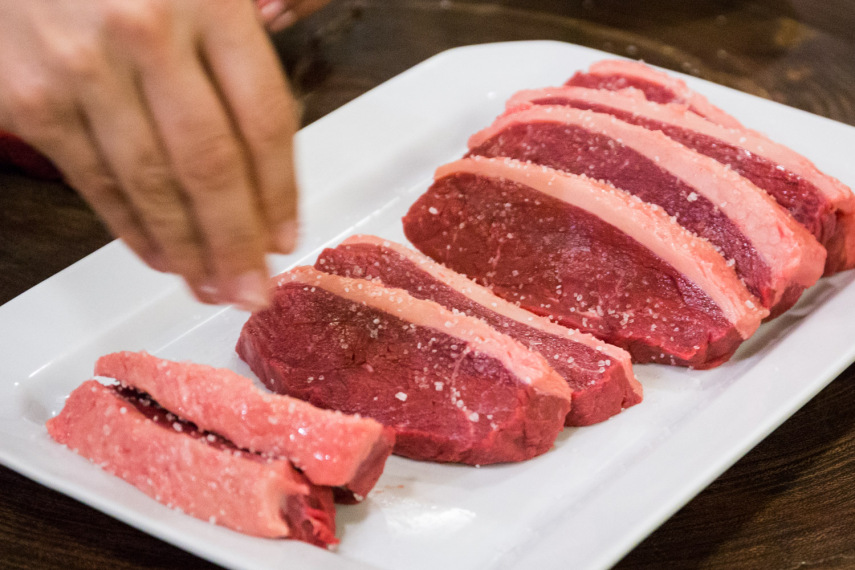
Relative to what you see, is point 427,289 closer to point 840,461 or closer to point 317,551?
point 317,551

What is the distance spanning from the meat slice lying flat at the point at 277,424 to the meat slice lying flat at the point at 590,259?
0.95 m

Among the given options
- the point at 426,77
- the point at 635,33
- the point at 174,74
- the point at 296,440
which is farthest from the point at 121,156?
the point at 635,33

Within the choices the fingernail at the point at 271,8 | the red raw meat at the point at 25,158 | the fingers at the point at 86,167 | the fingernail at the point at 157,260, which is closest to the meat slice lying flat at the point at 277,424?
the fingernail at the point at 157,260

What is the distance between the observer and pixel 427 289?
2.74m

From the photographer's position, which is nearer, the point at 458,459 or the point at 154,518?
the point at 154,518

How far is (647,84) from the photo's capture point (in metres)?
3.39

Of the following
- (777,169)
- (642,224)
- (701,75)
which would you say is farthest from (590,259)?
(701,75)

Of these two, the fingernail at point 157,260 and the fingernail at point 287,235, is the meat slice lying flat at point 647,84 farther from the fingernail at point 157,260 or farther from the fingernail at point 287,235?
the fingernail at point 157,260

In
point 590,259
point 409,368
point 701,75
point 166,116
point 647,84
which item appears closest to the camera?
point 166,116

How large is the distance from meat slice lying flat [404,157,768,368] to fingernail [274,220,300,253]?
4.19ft

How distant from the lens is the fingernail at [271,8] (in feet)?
13.1

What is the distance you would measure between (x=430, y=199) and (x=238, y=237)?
1647 millimetres

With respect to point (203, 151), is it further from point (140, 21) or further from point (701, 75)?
point (701, 75)

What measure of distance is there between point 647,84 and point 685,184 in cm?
74
